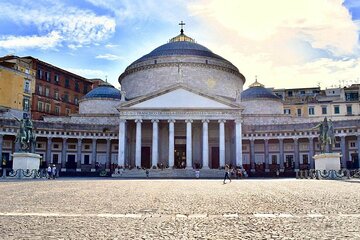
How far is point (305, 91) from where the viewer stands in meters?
88.4

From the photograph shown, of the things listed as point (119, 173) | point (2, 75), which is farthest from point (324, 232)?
point (2, 75)

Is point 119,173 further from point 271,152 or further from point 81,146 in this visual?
point 271,152

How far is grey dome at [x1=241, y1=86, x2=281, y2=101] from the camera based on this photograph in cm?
6919

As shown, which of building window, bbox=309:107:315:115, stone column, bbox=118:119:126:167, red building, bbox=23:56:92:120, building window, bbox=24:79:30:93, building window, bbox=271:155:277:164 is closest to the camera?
stone column, bbox=118:119:126:167

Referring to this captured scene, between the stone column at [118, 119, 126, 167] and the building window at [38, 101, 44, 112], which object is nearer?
the stone column at [118, 119, 126, 167]

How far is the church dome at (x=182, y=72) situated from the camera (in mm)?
66500

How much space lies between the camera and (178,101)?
5497 centimetres

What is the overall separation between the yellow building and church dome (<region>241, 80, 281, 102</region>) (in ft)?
119

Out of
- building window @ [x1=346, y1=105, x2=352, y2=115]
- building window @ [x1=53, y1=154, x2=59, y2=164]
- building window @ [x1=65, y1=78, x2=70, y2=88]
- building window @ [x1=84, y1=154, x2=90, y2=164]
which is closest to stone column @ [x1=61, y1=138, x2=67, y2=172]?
building window @ [x1=53, y1=154, x2=59, y2=164]

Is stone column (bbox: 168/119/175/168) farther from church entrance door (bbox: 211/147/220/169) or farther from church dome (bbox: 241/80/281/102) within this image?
church dome (bbox: 241/80/281/102)

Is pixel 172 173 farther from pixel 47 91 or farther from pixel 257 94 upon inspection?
pixel 47 91

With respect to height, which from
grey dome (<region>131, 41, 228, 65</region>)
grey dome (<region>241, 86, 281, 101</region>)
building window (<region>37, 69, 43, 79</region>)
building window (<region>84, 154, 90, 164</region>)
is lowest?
building window (<region>84, 154, 90, 164</region>)

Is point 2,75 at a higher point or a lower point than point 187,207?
higher

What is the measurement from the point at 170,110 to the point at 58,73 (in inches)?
1339
